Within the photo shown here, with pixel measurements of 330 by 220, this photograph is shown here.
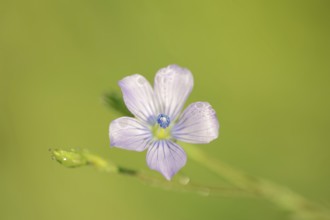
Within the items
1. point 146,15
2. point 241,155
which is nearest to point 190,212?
point 241,155

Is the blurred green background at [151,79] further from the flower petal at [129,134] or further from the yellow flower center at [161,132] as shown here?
the flower petal at [129,134]

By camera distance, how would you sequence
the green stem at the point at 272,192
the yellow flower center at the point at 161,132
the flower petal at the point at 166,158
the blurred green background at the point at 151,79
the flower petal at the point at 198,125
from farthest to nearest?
the blurred green background at the point at 151,79, the green stem at the point at 272,192, the yellow flower center at the point at 161,132, the flower petal at the point at 198,125, the flower petal at the point at 166,158

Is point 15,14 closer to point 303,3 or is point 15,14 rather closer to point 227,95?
point 227,95

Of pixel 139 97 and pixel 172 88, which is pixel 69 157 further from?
pixel 172 88

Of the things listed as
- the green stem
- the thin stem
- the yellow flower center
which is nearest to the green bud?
the thin stem

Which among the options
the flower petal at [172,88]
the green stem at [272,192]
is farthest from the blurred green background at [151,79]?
the flower petal at [172,88]

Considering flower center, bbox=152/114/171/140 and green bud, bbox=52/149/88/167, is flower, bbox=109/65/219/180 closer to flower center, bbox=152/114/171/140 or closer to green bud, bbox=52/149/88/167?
flower center, bbox=152/114/171/140

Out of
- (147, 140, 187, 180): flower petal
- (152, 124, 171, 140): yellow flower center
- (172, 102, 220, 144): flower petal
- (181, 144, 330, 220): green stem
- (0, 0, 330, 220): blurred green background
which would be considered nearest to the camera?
(147, 140, 187, 180): flower petal
